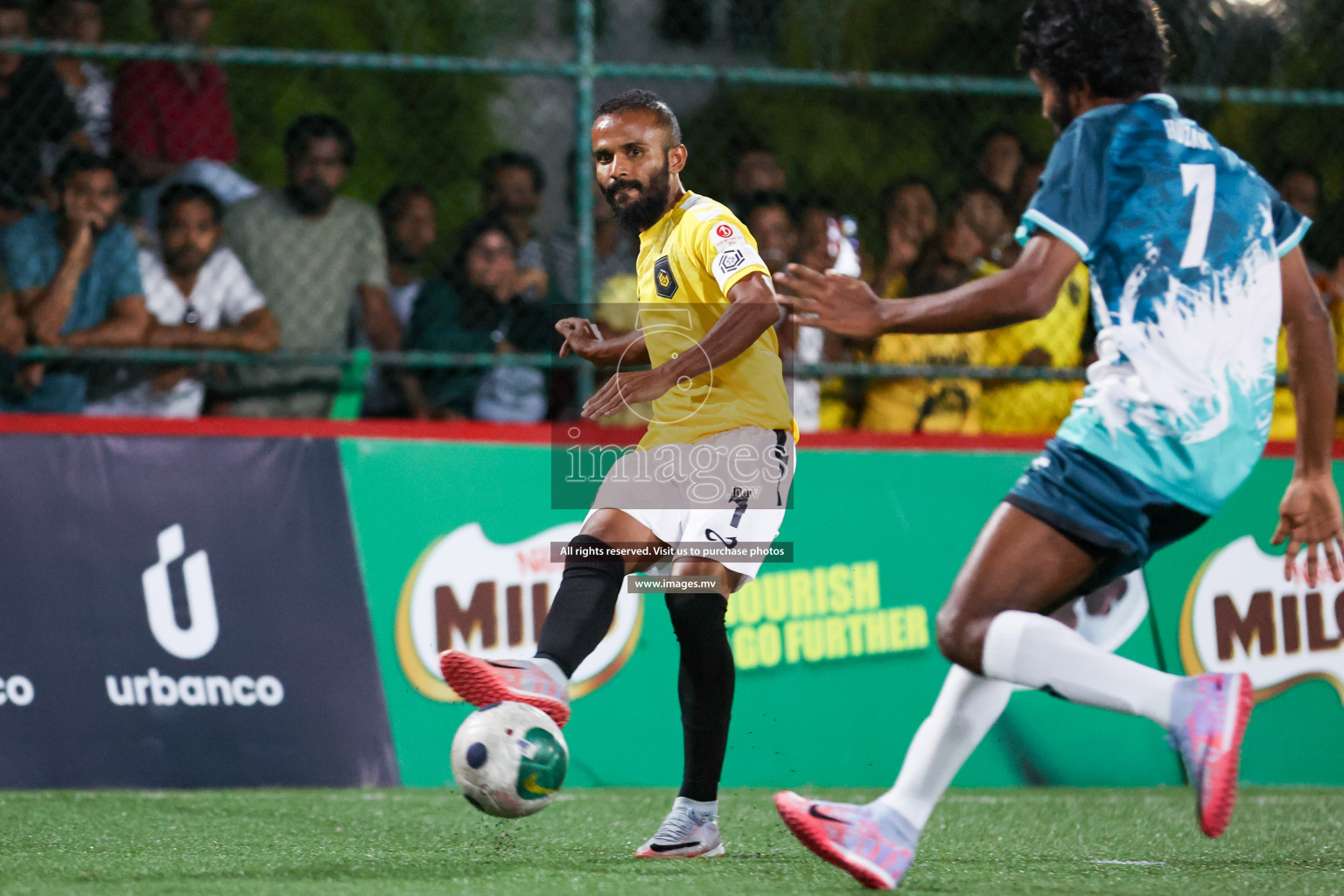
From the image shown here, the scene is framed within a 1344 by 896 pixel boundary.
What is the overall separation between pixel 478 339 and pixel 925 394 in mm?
1951

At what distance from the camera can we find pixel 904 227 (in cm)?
731

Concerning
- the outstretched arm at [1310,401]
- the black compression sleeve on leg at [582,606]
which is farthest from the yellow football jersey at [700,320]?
the outstretched arm at [1310,401]

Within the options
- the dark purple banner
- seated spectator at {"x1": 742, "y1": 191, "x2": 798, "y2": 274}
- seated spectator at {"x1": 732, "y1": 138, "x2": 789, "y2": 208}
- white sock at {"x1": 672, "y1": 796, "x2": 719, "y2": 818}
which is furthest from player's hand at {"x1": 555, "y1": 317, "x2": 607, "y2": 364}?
seated spectator at {"x1": 732, "y1": 138, "x2": 789, "y2": 208}

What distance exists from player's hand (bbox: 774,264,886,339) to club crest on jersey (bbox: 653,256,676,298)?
1312mm

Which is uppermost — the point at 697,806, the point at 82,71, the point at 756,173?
the point at 82,71

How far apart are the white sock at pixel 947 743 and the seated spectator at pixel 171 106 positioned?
16.5 ft

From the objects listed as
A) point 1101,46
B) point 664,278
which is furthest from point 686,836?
point 1101,46

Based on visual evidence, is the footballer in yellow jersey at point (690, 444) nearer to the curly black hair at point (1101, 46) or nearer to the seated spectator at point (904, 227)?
the curly black hair at point (1101, 46)

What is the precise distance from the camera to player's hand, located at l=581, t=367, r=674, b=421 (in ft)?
13.3

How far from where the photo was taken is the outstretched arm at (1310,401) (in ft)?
11.9

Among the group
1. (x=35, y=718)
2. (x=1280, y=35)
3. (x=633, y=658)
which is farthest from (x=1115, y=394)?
(x=1280, y=35)

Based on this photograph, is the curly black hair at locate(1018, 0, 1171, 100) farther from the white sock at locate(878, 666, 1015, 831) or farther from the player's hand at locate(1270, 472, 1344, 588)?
the white sock at locate(878, 666, 1015, 831)

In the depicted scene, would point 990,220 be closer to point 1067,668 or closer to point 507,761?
point 1067,668

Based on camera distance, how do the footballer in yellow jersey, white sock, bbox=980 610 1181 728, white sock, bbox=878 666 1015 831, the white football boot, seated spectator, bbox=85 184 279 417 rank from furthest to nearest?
seated spectator, bbox=85 184 279 417, the white football boot, the footballer in yellow jersey, white sock, bbox=878 666 1015 831, white sock, bbox=980 610 1181 728
